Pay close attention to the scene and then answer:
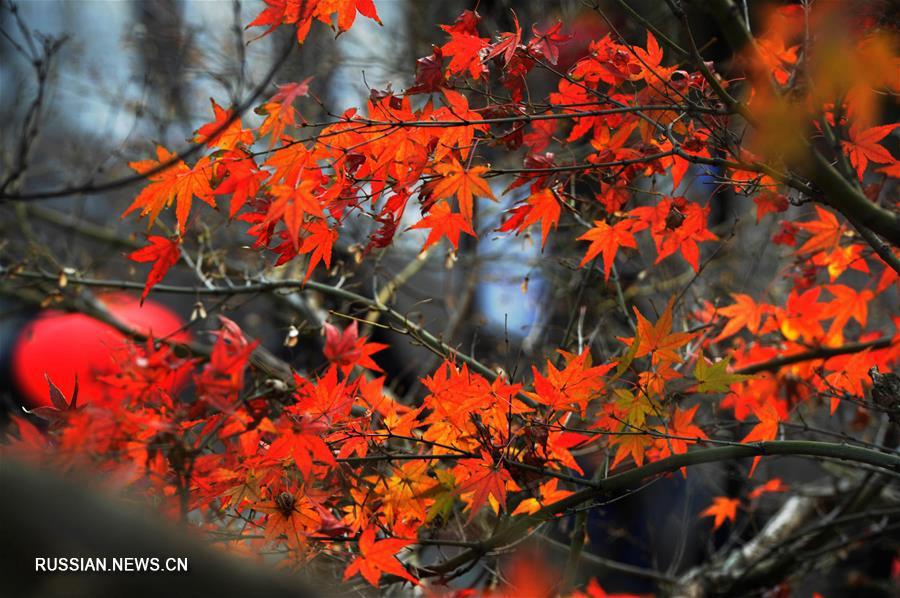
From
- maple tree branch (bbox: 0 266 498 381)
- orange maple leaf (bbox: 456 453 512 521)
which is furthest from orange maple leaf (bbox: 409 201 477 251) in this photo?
orange maple leaf (bbox: 456 453 512 521)

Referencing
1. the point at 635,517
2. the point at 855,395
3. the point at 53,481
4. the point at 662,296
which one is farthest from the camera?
the point at 635,517

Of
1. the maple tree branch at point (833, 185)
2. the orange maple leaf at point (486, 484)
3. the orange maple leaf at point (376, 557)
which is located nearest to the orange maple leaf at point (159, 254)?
the orange maple leaf at point (376, 557)

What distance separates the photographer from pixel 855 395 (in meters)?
2.39

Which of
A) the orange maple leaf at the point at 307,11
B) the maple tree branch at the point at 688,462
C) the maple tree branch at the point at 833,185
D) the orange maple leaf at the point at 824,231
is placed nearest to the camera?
the maple tree branch at the point at 833,185

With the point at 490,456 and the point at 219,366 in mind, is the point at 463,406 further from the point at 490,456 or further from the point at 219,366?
the point at 219,366

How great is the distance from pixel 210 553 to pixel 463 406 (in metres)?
0.96

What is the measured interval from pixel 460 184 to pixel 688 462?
0.85 m

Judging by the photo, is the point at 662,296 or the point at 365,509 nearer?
the point at 365,509

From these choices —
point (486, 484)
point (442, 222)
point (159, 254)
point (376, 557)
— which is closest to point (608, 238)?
point (442, 222)

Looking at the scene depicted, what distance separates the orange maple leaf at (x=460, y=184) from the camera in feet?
6.06

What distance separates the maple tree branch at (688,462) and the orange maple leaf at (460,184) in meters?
0.73

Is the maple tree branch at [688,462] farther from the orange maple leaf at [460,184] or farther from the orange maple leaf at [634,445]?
the orange maple leaf at [460,184]

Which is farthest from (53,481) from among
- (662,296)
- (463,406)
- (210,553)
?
(662,296)

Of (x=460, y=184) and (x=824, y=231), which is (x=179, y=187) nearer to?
(x=460, y=184)
